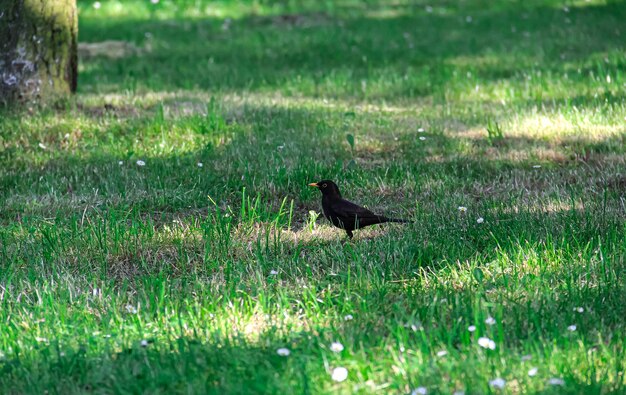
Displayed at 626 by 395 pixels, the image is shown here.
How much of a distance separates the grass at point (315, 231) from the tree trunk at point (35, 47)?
25 centimetres

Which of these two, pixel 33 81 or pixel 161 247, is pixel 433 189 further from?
pixel 33 81

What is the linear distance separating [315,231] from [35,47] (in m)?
3.56

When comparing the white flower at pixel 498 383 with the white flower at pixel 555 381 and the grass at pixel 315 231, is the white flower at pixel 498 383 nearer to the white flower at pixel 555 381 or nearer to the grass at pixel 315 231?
the grass at pixel 315 231

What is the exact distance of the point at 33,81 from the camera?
7.55 meters

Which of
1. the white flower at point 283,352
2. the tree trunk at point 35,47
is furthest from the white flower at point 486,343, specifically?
the tree trunk at point 35,47

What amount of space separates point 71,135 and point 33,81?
78cm

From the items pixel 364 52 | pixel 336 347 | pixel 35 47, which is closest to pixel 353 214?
pixel 336 347

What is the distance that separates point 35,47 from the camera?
7.45 meters

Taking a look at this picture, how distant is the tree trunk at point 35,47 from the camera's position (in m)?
7.36

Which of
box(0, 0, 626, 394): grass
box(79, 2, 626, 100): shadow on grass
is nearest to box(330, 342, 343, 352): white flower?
box(0, 0, 626, 394): grass

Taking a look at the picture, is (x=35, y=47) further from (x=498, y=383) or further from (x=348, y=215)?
(x=498, y=383)

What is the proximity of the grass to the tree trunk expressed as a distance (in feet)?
0.82

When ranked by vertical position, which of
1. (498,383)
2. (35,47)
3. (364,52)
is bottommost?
(498,383)

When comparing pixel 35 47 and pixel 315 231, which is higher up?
pixel 35 47
